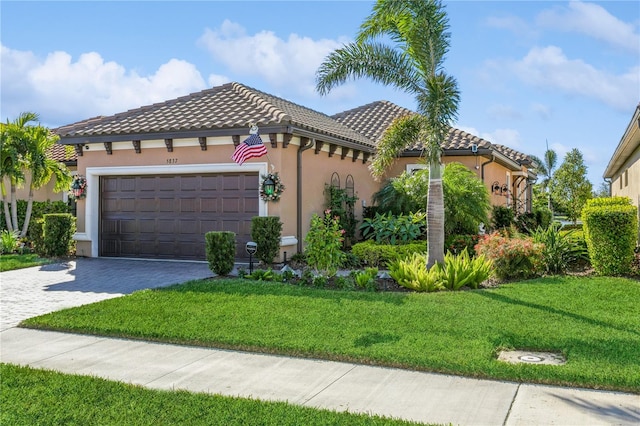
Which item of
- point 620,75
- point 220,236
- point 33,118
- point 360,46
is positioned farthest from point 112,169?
point 620,75

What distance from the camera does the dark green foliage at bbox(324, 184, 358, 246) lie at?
15248mm

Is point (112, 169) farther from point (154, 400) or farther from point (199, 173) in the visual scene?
point (154, 400)

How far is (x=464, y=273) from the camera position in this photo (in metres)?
9.97

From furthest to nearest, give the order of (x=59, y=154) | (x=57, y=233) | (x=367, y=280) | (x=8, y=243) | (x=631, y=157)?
(x=59, y=154) → (x=631, y=157) → (x=8, y=243) → (x=57, y=233) → (x=367, y=280)

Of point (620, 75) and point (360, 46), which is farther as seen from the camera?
point (620, 75)

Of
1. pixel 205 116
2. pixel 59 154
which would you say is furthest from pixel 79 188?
pixel 59 154

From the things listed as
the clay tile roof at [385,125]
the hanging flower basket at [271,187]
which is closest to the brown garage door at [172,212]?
the hanging flower basket at [271,187]

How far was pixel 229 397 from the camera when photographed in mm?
4777

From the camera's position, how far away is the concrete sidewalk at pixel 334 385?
14.5ft

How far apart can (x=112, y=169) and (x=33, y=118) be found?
4.01 metres

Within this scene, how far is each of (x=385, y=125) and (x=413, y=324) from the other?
1370cm

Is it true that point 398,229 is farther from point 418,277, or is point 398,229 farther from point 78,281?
point 78,281

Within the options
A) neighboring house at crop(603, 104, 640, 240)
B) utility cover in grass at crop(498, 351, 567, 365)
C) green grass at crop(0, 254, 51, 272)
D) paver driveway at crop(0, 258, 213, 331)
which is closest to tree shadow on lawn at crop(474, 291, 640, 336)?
utility cover in grass at crop(498, 351, 567, 365)

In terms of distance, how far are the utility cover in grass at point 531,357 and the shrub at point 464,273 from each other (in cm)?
367
